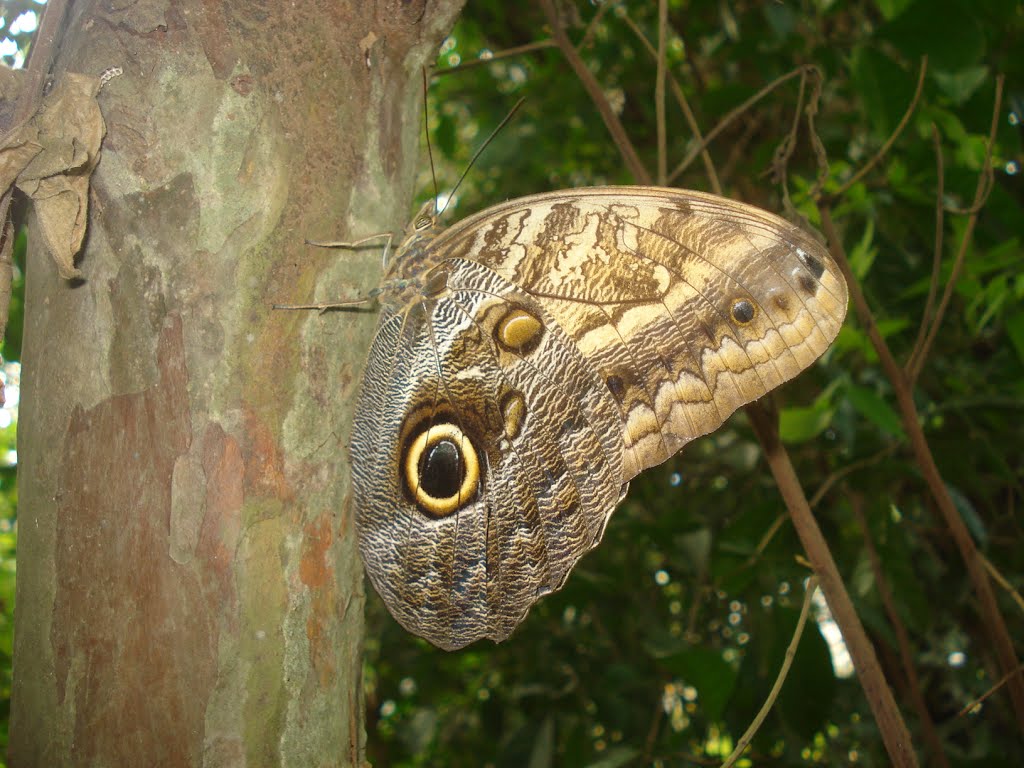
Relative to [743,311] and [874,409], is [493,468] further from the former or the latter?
[874,409]

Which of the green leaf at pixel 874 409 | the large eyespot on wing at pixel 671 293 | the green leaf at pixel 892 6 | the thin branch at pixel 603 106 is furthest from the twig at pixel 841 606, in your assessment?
the green leaf at pixel 892 6

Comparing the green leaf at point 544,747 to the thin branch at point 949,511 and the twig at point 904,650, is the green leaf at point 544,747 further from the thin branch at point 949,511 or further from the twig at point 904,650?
the thin branch at point 949,511

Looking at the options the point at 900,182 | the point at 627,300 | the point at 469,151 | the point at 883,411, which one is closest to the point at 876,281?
the point at 900,182

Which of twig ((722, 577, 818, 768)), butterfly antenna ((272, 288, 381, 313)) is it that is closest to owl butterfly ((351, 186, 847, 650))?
butterfly antenna ((272, 288, 381, 313))

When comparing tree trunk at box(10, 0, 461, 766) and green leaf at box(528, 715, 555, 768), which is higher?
tree trunk at box(10, 0, 461, 766)

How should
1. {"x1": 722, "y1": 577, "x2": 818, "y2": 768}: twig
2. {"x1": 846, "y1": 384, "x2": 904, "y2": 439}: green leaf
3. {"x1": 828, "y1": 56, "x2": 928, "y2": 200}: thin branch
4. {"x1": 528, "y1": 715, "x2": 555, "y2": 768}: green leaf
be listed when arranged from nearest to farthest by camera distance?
1. {"x1": 722, "y1": 577, "x2": 818, "y2": 768}: twig
2. {"x1": 828, "y1": 56, "x2": 928, "y2": 200}: thin branch
3. {"x1": 846, "y1": 384, "x2": 904, "y2": 439}: green leaf
4. {"x1": 528, "y1": 715, "x2": 555, "y2": 768}: green leaf

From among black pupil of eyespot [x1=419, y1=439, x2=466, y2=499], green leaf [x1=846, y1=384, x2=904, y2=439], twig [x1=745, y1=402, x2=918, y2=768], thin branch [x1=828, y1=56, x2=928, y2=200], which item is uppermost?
thin branch [x1=828, y1=56, x2=928, y2=200]

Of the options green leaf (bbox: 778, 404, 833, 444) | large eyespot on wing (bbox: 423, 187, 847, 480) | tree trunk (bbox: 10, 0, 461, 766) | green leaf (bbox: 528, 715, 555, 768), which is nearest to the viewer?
tree trunk (bbox: 10, 0, 461, 766)

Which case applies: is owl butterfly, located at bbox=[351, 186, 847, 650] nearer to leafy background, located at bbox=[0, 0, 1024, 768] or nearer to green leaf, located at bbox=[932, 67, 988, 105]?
leafy background, located at bbox=[0, 0, 1024, 768]
